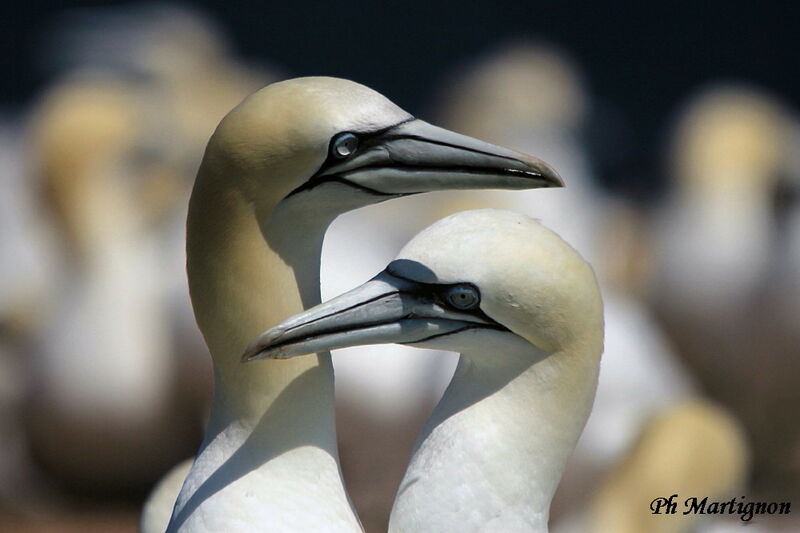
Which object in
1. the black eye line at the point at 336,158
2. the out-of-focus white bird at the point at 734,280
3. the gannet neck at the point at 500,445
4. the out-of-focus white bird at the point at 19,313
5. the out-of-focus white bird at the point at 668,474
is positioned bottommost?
the out-of-focus white bird at the point at 19,313

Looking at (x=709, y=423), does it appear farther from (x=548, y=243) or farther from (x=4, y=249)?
(x=4, y=249)

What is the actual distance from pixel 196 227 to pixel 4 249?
5.08 m

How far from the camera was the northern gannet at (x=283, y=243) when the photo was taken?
9.84 feet

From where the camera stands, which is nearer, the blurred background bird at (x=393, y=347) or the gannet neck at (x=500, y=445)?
the gannet neck at (x=500, y=445)

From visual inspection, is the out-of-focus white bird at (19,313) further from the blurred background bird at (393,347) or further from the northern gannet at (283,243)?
the northern gannet at (283,243)

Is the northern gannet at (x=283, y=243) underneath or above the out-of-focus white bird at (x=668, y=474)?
above

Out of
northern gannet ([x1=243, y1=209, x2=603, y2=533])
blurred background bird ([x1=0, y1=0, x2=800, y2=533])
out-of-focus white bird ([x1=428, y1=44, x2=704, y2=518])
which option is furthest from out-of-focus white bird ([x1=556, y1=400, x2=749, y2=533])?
northern gannet ([x1=243, y1=209, x2=603, y2=533])

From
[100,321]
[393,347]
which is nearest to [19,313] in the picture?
[100,321]

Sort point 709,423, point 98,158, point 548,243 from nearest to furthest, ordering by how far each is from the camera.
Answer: point 548,243
point 709,423
point 98,158

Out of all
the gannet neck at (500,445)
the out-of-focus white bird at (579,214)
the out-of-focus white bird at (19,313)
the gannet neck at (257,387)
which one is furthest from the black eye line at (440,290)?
the out-of-focus white bird at (19,313)

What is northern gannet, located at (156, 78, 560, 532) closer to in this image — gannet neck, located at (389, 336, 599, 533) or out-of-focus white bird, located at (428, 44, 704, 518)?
gannet neck, located at (389, 336, 599, 533)

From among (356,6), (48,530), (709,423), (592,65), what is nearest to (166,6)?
(356,6)

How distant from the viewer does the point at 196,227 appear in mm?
3146

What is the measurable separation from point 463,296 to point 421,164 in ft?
0.96
